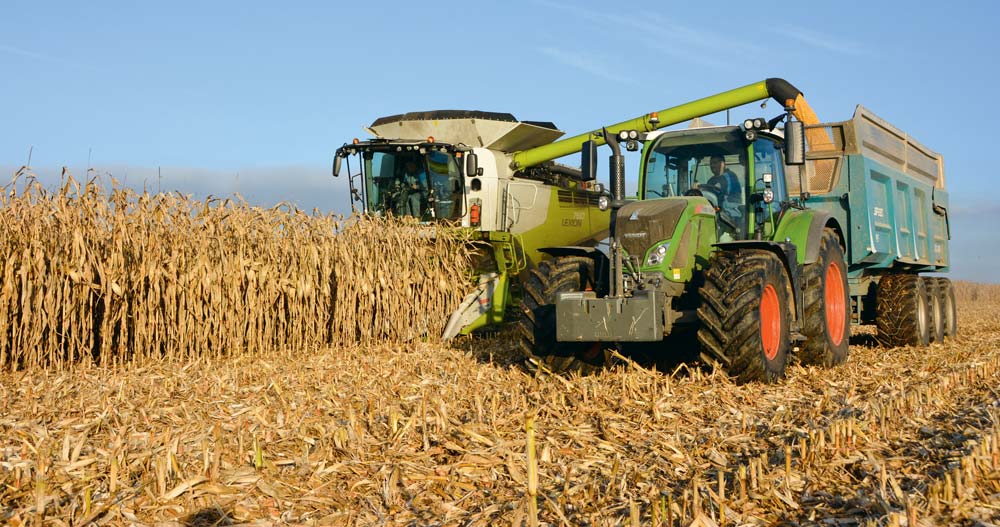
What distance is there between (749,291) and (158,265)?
5.71 meters

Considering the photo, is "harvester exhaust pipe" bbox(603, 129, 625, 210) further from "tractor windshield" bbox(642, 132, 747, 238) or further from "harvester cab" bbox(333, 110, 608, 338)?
"harvester cab" bbox(333, 110, 608, 338)

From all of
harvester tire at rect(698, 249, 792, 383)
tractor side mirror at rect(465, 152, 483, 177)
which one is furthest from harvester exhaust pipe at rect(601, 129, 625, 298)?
tractor side mirror at rect(465, 152, 483, 177)

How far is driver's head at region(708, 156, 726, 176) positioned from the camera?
8.76 meters

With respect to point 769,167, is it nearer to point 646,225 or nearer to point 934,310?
point 646,225

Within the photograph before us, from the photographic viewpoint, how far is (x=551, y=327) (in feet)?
26.7

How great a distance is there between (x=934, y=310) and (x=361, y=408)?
868 centimetres

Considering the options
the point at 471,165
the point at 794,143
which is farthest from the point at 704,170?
the point at 471,165

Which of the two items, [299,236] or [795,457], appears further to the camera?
[299,236]

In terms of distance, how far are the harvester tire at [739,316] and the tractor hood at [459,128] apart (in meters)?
6.16

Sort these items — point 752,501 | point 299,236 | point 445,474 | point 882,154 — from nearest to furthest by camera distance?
point 752,501
point 445,474
point 299,236
point 882,154

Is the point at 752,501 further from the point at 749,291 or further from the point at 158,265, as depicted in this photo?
the point at 158,265

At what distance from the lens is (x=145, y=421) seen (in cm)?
622

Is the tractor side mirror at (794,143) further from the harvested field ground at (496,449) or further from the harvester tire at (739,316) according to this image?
the harvested field ground at (496,449)

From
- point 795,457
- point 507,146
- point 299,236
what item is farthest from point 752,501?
point 507,146
